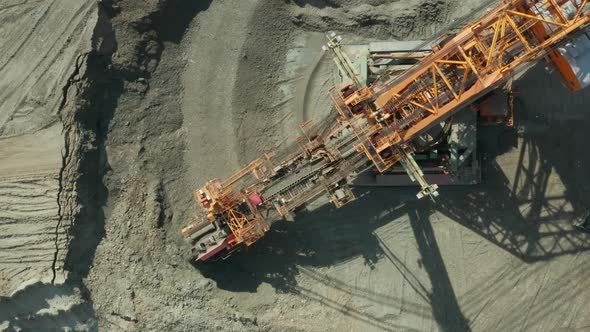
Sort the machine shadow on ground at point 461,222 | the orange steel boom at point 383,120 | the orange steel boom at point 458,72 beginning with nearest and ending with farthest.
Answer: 1. the orange steel boom at point 458,72
2. the orange steel boom at point 383,120
3. the machine shadow on ground at point 461,222

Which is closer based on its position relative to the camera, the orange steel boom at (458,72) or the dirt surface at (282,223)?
the orange steel boom at (458,72)

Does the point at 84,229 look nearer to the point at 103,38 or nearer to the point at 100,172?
the point at 100,172

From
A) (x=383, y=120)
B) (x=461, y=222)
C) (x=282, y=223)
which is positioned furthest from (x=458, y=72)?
(x=282, y=223)

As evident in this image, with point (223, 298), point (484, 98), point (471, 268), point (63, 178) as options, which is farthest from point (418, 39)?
point (63, 178)

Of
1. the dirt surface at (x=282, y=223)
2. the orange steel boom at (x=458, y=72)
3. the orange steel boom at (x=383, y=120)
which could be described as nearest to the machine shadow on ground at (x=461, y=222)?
the dirt surface at (x=282, y=223)

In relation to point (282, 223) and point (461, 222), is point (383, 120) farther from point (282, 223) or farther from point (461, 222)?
point (282, 223)

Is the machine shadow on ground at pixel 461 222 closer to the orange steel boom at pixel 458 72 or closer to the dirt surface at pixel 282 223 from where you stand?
the dirt surface at pixel 282 223

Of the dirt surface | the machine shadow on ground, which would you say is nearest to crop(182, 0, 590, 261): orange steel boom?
the machine shadow on ground
